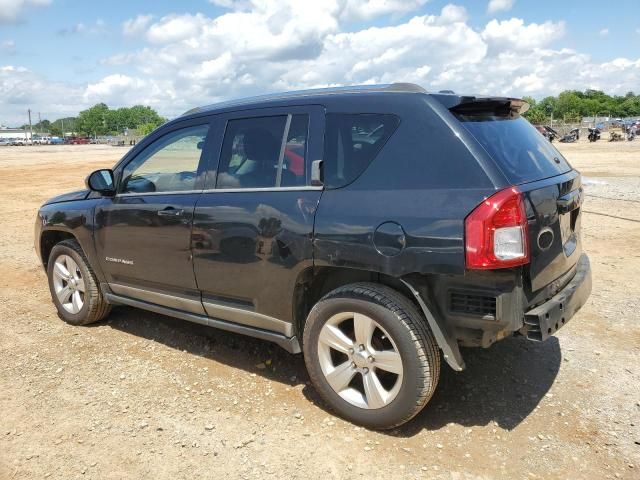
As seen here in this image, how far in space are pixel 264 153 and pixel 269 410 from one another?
166 cm

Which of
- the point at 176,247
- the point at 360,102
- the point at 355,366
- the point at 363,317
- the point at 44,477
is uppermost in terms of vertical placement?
the point at 360,102

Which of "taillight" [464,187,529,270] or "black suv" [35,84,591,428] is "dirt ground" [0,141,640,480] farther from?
"taillight" [464,187,529,270]

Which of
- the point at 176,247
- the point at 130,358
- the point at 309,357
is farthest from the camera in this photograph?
the point at 130,358

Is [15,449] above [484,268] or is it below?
below

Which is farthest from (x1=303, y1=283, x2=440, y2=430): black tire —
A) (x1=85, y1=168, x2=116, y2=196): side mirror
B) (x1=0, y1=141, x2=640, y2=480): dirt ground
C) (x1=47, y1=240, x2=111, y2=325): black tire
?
(x1=47, y1=240, x2=111, y2=325): black tire

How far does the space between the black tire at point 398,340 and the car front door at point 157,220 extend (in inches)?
50.1

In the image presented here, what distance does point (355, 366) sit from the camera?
3.23 metres

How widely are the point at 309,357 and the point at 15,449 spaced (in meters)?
1.75

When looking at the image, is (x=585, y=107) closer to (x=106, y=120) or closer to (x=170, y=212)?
(x=106, y=120)

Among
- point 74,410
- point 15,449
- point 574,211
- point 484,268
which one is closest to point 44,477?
point 15,449

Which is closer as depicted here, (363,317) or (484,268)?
(484,268)

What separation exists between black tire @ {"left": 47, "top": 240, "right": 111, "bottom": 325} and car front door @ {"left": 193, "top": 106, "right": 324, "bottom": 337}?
144 centimetres

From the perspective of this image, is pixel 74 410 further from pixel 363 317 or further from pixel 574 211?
pixel 574 211

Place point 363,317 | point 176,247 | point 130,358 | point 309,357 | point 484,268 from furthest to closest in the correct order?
point 130,358, point 176,247, point 309,357, point 363,317, point 484,268
